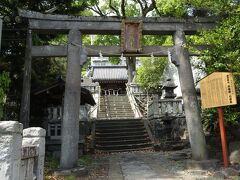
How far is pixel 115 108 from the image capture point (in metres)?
28.0

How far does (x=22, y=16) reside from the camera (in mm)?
11000

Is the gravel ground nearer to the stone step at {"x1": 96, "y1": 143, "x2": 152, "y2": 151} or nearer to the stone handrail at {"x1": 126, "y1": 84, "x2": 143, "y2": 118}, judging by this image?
the stone step at {"x1": 96, "y1": 143, "x2": 152, "y2": 151}

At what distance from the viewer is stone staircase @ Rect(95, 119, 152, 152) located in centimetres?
1744

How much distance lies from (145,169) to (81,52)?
480 cm

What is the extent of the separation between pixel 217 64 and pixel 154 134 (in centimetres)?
971

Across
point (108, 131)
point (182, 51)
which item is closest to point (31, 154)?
point (182, 51)

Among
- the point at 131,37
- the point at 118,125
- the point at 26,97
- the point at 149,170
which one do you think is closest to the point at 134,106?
the point at 118,125

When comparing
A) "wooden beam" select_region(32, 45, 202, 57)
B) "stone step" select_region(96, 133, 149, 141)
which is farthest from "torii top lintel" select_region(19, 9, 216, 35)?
"stone step" select_region(96, 133, 149, 141)

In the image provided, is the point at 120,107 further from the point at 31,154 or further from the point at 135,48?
the point at 31,154

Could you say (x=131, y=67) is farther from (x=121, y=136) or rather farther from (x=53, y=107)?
(x=53, y=107)

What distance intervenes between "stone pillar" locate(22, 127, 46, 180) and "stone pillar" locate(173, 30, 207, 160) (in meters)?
6.48

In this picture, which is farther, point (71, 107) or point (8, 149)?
point (71, 107)

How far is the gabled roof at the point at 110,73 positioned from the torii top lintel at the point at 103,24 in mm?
29954

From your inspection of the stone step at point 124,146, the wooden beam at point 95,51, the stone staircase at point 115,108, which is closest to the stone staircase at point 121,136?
the stone step at point 124,146
